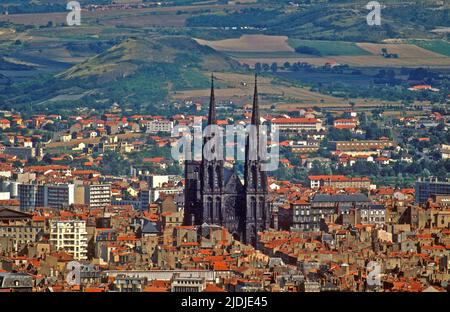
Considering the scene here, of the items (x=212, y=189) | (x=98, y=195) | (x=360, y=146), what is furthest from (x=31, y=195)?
(x=360, y=146)

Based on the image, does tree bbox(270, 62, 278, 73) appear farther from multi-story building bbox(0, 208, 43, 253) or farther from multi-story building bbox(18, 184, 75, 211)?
multi-story building bbox(0, 208, 43, 253)

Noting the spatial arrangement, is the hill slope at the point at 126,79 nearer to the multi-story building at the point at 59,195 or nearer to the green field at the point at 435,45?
the green field at the point at 435,45

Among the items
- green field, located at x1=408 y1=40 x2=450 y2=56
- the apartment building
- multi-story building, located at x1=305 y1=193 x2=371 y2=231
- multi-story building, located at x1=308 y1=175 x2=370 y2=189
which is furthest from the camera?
green field, located at x1=408 y1=40 x2=450 y2=56

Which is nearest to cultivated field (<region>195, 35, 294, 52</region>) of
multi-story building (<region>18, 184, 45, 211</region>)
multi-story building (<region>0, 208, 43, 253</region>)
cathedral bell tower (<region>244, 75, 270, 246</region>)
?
multi-story building (<region>18, 184, 45, 211</region>)

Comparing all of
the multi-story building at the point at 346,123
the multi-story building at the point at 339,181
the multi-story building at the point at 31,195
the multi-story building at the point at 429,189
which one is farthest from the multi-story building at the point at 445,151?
the multi-story building at the point at 31,195

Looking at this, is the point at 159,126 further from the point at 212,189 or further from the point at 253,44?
the point at 212,189
